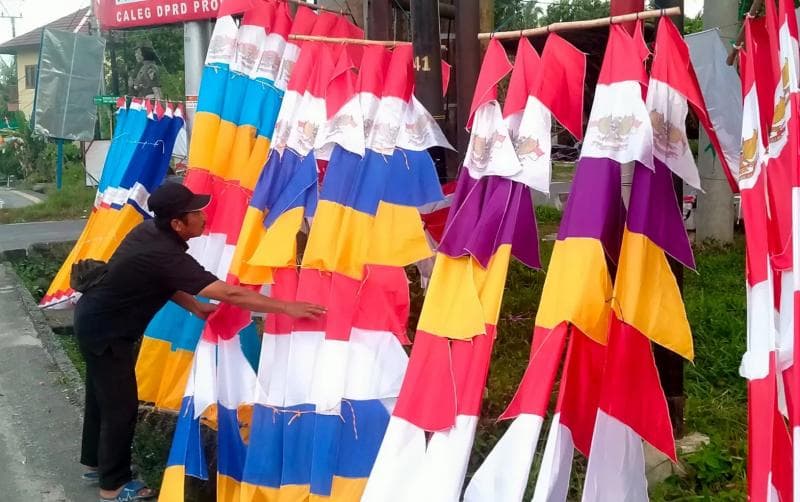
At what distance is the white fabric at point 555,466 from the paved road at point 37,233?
1227cm

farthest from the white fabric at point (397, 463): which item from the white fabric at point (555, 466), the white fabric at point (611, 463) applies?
the white fabric at point (611, 463)

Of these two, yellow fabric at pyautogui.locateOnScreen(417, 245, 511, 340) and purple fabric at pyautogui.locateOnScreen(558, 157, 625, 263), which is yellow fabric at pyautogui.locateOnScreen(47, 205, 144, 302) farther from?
purple fabric at pyautogui.locateOnScreen(558, 157, 625, 263)

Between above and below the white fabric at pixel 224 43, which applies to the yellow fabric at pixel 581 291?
below

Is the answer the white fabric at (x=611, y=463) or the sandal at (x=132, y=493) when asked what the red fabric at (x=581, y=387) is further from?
the sandal at (x=132, y=493)

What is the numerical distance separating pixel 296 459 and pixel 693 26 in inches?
612

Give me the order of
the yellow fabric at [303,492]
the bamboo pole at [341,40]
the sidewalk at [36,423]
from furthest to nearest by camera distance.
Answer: the sidewalk at [36,423], the bamboo pole at [341,40], the yellow fabric at [303,492]

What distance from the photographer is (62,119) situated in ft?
38.8

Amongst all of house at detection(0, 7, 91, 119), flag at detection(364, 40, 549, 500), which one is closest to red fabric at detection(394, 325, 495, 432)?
flag at detection(364, 40, 549, 500)

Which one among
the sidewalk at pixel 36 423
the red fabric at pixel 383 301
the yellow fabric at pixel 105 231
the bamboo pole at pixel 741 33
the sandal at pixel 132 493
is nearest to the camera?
the bamboo pole at pixel 741 33

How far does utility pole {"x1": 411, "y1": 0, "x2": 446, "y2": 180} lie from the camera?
356 cm

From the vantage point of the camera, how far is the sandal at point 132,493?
4125mm

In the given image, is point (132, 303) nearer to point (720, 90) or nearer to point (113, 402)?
point (113, 402)

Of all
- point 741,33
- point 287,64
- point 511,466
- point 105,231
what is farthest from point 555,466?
point 105,231

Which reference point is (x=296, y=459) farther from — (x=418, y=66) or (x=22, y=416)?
(x=22, y=416)
